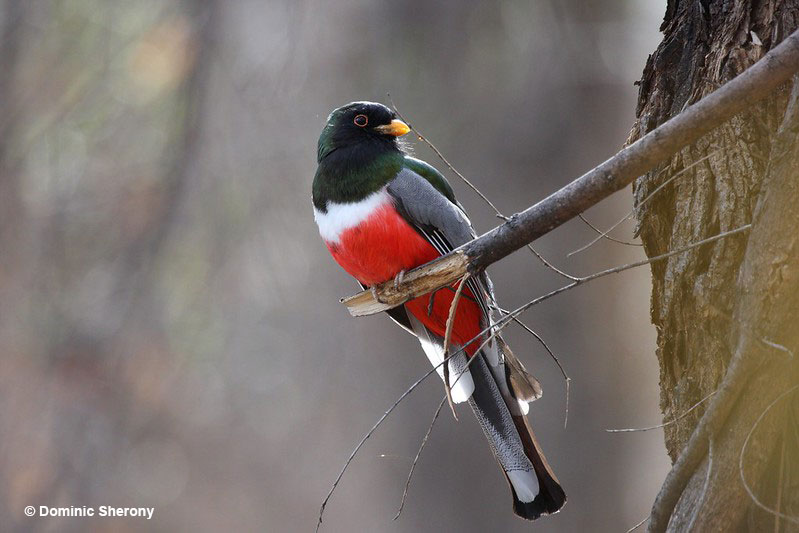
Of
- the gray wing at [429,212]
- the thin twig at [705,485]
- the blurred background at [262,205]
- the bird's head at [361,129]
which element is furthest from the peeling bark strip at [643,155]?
the blurred background at [262,205]

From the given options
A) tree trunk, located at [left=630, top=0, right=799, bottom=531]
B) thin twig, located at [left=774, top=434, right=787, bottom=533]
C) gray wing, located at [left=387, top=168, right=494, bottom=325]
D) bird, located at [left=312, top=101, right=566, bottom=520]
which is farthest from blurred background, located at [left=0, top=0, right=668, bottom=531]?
thin twig, located at [left=774, top=434, right=787, bottom=533]

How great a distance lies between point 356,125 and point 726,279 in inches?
69.3

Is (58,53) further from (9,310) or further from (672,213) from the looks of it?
(672,213)

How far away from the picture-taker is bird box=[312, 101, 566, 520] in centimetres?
326

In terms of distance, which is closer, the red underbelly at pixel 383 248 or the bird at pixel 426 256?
the bird at pixel 426 256

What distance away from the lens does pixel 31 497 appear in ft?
19.1

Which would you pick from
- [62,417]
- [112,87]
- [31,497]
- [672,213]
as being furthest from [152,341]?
[672,213]

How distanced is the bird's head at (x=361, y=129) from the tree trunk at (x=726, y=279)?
1157 millimetres

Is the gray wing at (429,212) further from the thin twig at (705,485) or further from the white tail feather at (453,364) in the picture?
the thin twig at (705,485)

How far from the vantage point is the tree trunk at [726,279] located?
8.07ft

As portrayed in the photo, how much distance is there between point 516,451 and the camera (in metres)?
3.28

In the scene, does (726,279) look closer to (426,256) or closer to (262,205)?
(426,256)

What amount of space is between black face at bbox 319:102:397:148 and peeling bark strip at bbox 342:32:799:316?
1.46m

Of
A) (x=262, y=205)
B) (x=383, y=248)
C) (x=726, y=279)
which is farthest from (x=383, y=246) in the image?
(x=262, y=205)
